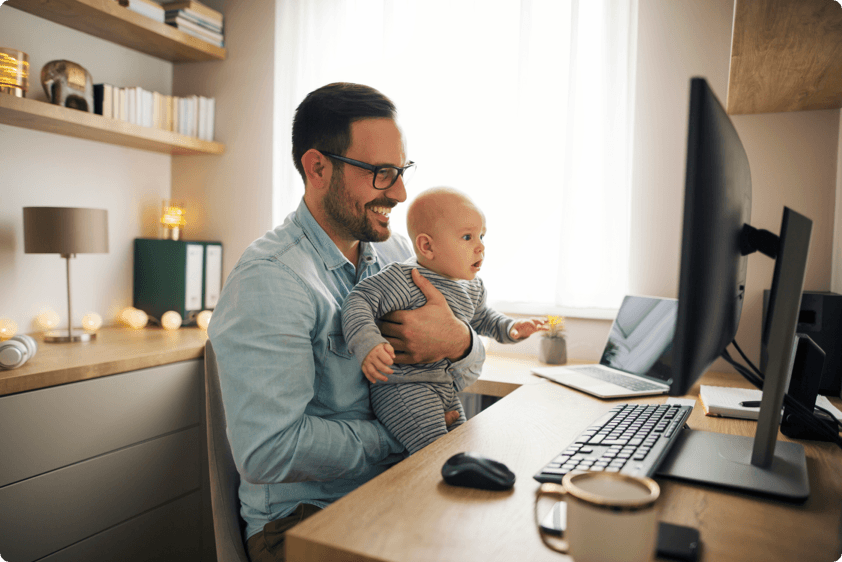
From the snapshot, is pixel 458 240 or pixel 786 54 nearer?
pixel 786 54

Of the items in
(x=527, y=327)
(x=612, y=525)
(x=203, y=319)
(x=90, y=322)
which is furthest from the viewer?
(x=203, y=319)

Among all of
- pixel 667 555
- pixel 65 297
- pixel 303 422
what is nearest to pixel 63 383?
pixel 65 297

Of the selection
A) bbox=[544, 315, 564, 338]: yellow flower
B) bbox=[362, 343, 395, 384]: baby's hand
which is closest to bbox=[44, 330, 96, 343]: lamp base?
bbox=[362, 343, 395, 384]: baby's hand

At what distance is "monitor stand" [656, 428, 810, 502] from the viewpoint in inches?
29.6

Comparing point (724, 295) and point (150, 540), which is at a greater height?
point (724, 295)

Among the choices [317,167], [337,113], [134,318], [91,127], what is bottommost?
[134,318]

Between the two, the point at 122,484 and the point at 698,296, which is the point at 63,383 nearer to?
the point at 122,484

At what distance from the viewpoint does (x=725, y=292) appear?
79 cm

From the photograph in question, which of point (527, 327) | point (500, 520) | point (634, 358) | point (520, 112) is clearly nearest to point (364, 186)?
point (527, 327)

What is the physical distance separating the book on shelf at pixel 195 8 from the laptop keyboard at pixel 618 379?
8.63 feet

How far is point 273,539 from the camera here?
1089mm

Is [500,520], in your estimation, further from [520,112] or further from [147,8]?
[147,8]

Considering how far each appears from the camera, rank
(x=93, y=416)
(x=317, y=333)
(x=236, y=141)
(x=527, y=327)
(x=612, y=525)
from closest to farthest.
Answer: (x=612, y=525)
(x=317, y=333)
(x=527, y=327)
(x=93, y=416)
(x=236, y=141)

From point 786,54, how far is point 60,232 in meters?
2.52
